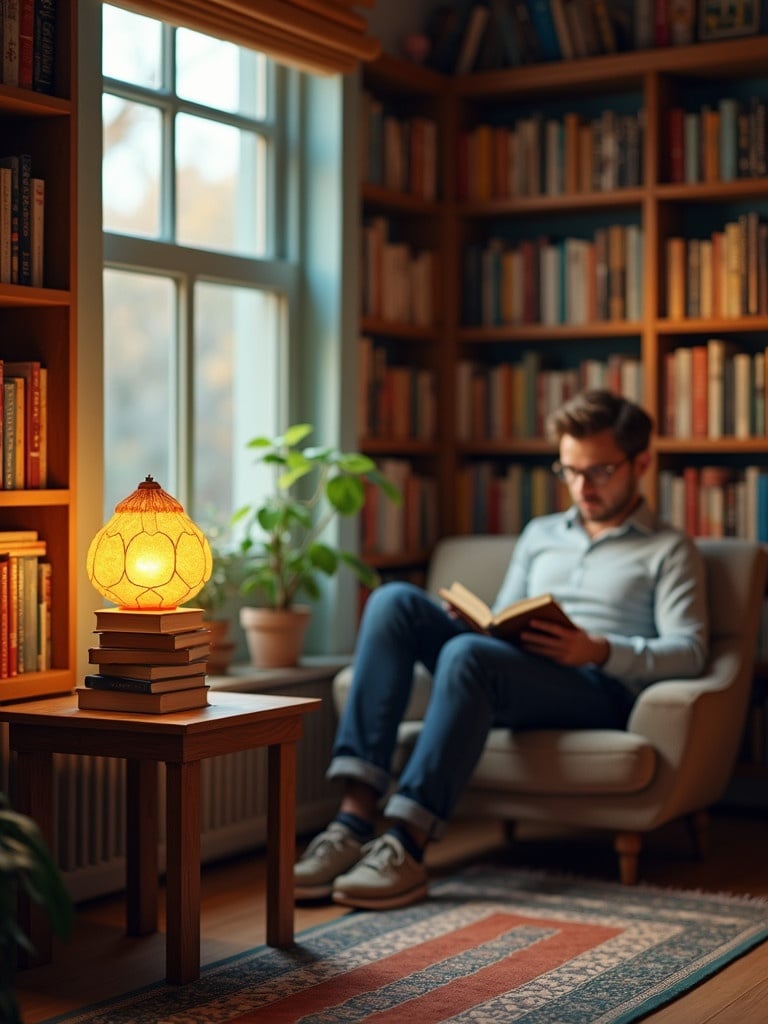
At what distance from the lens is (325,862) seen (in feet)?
10.7

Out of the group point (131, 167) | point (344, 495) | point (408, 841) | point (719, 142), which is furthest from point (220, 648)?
point (719, 142)

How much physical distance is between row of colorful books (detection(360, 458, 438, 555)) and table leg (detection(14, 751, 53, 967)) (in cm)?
157

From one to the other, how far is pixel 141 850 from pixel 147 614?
0.61 metres

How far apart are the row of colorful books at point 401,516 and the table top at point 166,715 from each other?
4.45 ft

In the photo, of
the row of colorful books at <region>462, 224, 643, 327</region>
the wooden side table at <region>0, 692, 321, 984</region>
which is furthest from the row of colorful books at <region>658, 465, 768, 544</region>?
the wooden side table at <region>0, 692, 321, 984</region>

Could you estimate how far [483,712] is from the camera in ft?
10.9

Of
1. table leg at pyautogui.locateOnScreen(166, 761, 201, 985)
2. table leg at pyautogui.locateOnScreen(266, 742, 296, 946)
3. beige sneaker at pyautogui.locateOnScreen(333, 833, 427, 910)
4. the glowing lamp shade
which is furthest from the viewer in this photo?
beige sneaker at pyautogui.locateOnScreen(333, 833, 427, 910)

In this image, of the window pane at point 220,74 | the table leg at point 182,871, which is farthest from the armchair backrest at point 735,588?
the window pane at point 220,74

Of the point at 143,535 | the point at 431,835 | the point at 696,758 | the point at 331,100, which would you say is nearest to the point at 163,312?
the point at 331,100

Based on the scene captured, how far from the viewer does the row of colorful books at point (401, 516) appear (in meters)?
4.29

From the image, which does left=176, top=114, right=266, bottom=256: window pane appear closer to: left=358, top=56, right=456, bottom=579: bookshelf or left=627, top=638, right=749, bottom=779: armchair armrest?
left=358, top=56, right=456, bottom=579: bookshelf

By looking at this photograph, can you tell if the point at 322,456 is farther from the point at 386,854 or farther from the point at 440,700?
the point at 386,854

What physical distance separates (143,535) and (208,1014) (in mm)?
830

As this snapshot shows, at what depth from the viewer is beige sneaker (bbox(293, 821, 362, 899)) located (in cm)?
324
